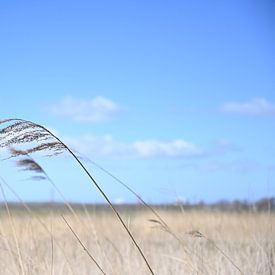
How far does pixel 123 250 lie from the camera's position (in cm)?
618

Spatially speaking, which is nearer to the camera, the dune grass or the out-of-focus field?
the dune grass

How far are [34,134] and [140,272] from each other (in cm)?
228

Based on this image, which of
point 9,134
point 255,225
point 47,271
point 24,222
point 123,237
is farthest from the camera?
point 123,237

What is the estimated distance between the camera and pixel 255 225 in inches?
222

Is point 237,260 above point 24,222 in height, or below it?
below

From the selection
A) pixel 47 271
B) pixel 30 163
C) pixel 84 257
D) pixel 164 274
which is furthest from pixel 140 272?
pixel 30 163

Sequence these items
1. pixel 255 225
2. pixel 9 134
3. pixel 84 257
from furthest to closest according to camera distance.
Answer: pixel 255 225, pixel 84 257, pixel 9 134

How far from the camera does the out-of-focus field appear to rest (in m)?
3.43

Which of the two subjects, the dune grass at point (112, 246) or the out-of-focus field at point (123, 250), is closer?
the dune grass at point (112, 246)

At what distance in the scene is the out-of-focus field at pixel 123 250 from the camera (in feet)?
11.3

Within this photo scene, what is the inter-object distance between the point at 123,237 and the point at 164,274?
5.50 m

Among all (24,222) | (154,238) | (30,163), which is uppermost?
(30,163)

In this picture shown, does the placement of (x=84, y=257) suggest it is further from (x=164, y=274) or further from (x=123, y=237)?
(x=123, y=237)

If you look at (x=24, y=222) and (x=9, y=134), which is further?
(x=24, y=222)
